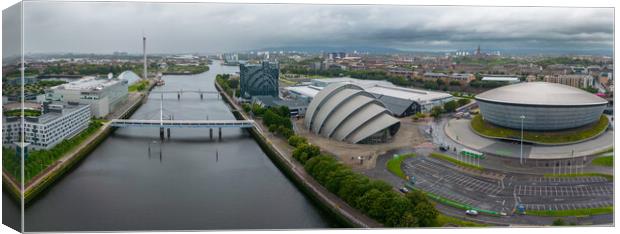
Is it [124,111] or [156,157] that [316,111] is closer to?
[156,157]

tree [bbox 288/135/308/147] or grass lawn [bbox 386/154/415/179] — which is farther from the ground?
tree [bbox 288/135/308/147]

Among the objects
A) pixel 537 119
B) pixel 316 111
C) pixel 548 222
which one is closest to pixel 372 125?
pixel 316 111

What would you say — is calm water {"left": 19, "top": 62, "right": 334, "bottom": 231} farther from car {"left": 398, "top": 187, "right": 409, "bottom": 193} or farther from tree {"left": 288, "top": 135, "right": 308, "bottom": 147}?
car {"left": 398, "top": 187, "right": 409, "bottom": 193}

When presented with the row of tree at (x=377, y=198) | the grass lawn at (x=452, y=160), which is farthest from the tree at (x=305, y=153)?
the grass lawn at (x=452, y=160)

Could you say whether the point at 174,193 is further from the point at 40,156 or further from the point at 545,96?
the point at 545,96

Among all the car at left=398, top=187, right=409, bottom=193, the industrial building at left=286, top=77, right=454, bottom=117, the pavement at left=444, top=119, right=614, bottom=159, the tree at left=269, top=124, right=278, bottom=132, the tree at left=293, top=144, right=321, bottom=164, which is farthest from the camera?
the industrial building at left=286, top=77, right=454, bottom=117

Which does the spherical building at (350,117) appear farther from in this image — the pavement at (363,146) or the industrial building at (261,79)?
the industrial building at (261,79)

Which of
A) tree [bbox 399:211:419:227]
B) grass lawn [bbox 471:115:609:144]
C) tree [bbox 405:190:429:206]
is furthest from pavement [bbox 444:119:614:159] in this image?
tree [bbox 399:211:419:227]
